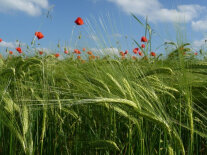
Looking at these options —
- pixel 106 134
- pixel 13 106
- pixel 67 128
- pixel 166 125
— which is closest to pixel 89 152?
pixel 106 134

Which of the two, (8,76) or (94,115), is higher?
(8,76)

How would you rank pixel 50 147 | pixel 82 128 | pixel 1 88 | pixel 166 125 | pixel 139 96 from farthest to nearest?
pixel 82 128 → pixel 50 147 → pixel 1 88 → pixel 139 96 → pixel 166 125

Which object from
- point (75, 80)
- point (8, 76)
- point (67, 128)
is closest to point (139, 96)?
point (75, 80)

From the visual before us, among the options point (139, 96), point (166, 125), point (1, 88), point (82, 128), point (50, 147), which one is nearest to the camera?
point (166, 125)

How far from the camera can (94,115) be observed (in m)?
1.26

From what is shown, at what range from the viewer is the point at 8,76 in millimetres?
1315

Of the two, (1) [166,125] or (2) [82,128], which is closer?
(1) [166,125]

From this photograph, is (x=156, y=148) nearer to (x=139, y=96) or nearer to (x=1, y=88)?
(x=139, y=96)

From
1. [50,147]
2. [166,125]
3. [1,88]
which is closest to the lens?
[166,125]

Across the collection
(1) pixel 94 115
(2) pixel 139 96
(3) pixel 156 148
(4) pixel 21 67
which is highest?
(4) pixel 21 67

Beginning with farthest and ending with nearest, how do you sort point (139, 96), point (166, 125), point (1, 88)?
point (1, 88)
point (139, 96)
point (166, 125)

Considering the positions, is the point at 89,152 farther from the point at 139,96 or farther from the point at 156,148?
the point at 139,96

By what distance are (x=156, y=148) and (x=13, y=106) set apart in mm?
652

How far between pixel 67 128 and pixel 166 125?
0.70 metres
